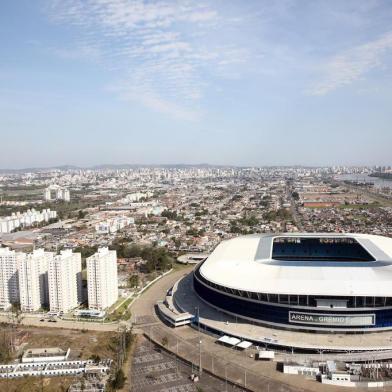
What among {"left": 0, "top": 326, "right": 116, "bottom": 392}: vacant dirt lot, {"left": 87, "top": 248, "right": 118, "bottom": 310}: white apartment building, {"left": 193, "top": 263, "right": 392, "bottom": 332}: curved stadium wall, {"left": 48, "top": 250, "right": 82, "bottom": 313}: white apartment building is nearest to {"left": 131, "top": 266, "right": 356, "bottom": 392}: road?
{"left": 87, "top": 248, "right": 118, "bottom": 310}: white apartment building

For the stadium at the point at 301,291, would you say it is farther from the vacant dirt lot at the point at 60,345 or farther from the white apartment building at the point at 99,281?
the vacant dirt lot at the point at 60,345

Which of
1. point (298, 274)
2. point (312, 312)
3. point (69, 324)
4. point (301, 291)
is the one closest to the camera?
point (301, 291)

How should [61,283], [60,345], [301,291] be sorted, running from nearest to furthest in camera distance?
[301,291] < [60,345] < [61,283]

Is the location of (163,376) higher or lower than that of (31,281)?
lower

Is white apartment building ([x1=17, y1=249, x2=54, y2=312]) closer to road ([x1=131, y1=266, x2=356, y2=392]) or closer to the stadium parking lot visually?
road ([x1=131, y1=266, x2=356, y2=392])

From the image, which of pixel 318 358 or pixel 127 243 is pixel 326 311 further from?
pixel 127 243

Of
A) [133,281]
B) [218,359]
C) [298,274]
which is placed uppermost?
[298,274]

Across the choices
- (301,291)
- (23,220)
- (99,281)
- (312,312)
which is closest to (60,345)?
(99,281)

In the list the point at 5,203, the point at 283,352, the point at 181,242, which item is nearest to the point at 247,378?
the point at 283,352

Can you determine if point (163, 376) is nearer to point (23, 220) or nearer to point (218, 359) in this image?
point (218, 359)
